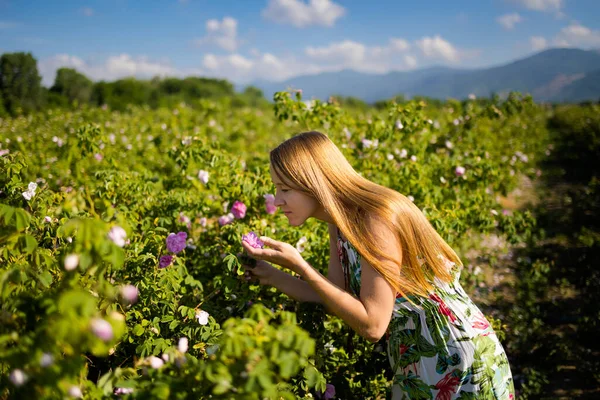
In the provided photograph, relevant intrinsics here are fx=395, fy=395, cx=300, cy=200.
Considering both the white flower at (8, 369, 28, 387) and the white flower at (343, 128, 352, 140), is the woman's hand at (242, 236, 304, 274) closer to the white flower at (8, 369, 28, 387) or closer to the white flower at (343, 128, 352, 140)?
the white flower at (8, 369, 28, 387)

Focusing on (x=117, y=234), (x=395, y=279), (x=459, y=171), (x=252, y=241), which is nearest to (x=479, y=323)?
(x=395, y=279)

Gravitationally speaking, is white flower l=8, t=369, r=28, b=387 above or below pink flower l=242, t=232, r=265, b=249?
below

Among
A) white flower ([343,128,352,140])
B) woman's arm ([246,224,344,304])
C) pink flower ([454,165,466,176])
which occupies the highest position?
white flower ([343,128,352,140])

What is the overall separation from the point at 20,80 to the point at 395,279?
790 inches

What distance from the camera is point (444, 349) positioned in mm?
1553

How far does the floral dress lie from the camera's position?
1.52 meters

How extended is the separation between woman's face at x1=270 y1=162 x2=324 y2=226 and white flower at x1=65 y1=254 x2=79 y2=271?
34.0 inches

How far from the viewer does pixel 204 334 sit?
4.95 ft

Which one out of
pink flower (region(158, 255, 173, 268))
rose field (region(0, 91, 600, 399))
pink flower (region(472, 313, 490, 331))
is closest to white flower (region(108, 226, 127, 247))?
rose field (region(0, 91, 600, 399))

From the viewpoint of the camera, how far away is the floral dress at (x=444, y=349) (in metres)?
1.52

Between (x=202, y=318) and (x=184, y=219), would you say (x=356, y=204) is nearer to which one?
(x=202, y=318)

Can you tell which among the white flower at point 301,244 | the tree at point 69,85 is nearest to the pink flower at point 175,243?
the white flower at point 301,244

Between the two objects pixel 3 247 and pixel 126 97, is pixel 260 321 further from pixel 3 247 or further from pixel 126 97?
pixel 126 97

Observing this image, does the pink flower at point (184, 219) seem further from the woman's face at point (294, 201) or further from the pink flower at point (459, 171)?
the pink flower at point (459, 171)
